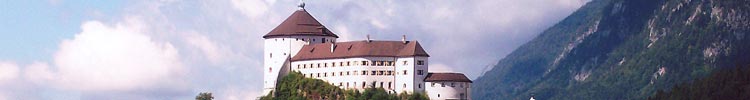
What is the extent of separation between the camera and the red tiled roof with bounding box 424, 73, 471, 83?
19650cm

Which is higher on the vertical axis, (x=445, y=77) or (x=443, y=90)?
(x=445, y=77)

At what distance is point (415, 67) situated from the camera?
197500 millimetres

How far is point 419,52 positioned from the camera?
19775 cm

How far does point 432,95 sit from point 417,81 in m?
1.57

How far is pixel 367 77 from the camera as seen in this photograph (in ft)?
653

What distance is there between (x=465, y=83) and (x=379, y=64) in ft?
21.2

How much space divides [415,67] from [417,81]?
3.32ft

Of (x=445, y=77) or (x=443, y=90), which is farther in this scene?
(x=443, y=90)

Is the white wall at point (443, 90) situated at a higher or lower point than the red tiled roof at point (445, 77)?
lower

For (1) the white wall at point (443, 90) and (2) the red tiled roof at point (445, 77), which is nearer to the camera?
(2) the red tiled roof at point (445, 77)

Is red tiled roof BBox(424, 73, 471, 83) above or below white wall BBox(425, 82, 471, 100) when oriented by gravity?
above

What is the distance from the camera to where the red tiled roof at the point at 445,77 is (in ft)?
645

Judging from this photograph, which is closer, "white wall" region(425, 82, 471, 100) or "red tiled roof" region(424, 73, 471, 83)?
"red tiled roof" region(424, 73, 471, 83)

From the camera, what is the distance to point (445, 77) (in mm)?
196875
